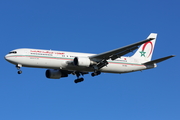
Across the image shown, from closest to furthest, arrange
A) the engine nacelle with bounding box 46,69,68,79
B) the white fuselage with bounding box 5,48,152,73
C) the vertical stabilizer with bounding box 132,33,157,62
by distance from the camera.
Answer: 1. the white fuselage with bounding box 5,48,152,73
2. the engine nacelle with bounding box 46,69,68,79
3. the vertical stabilizer with bounding box 132,33,157,62

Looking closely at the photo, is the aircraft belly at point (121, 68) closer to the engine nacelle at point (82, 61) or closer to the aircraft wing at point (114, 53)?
the aircraft wing at point (114, 53)

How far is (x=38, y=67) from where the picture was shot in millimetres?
51781

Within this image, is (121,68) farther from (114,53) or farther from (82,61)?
(82,61)

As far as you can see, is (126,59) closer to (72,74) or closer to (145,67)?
(145,67)

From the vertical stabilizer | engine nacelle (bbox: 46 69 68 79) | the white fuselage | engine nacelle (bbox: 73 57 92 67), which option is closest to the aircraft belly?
the white fuselage

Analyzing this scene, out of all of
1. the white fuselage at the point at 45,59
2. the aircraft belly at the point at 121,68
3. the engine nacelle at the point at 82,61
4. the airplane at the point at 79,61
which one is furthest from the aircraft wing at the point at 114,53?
the aircraft belly at the point at 121,68

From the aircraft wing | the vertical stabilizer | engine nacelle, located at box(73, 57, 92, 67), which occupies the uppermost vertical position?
the vertical stabilizer

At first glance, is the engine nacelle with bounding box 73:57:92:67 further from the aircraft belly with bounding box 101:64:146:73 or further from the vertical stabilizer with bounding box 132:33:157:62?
the vertical stabilizer with bounding box 132:33:157:62

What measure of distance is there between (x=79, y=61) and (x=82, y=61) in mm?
571

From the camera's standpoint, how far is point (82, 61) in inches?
2063

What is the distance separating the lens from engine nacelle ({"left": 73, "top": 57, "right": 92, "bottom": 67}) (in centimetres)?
5209

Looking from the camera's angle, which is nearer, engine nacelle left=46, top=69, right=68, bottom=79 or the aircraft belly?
the aircraft belly

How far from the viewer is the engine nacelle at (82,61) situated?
52.1 m

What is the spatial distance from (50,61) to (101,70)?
28.3ft
